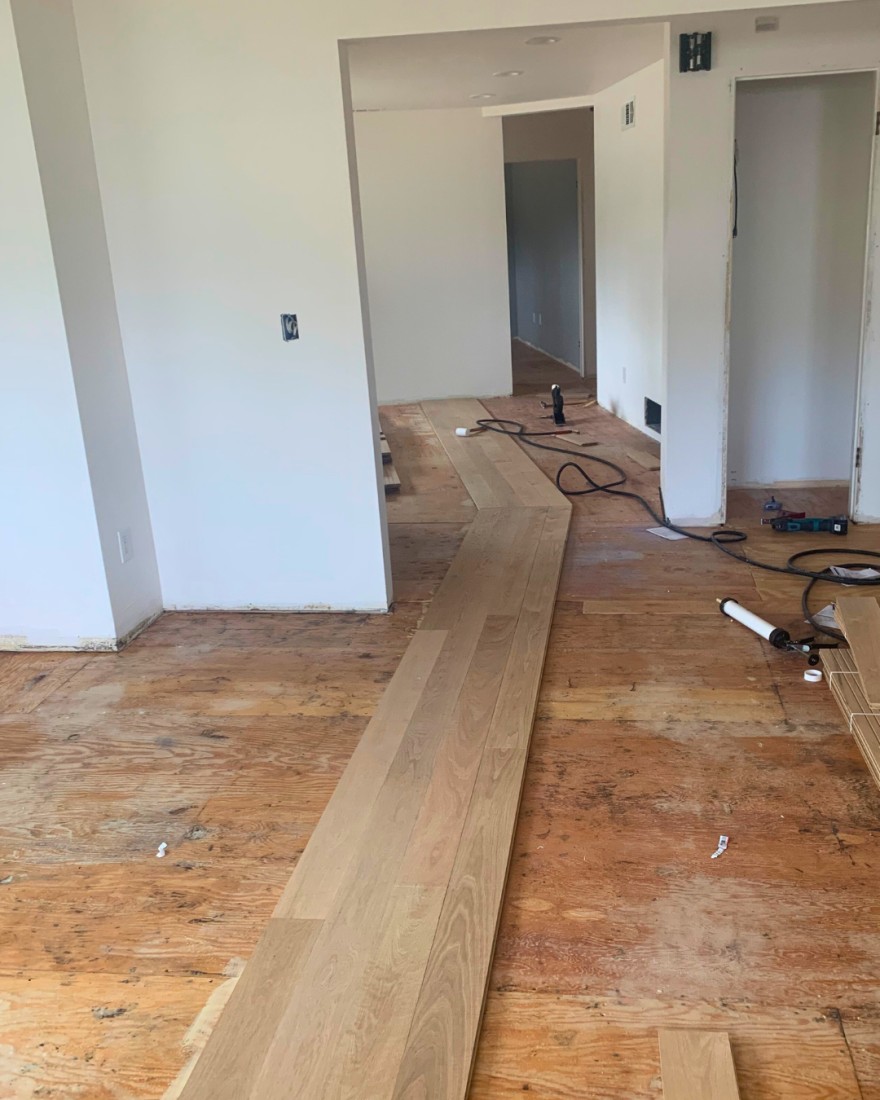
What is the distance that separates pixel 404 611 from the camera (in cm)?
384

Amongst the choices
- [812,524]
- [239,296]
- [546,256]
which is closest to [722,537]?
[812,524]

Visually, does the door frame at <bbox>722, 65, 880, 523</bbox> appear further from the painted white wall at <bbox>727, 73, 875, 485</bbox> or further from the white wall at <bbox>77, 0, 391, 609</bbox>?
the white wall at <bbox>77, 0, 391, 609</bbox>

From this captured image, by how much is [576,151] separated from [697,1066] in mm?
9134

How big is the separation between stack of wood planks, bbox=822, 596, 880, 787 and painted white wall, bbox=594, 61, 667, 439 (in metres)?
2.61

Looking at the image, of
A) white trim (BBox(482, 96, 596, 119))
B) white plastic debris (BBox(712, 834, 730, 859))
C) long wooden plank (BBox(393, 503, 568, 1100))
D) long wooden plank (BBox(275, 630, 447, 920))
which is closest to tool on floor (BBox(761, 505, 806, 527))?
long wooden plank (BBox(393, 503, 568, 1100))

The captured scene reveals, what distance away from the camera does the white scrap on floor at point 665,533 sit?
4.57 meters

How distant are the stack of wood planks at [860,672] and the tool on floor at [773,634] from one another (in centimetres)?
7

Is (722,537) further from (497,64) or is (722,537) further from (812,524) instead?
(497,64)

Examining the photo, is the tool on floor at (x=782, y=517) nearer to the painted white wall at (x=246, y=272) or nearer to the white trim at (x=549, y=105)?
the painted white wall at (x=246, y=272)

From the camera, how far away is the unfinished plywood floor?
1732 millimetres

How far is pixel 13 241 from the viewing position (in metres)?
3.25

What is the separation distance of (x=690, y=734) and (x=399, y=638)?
1.23 m

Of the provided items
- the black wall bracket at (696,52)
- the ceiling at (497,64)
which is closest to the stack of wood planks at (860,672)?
the ceiling at (497,64)

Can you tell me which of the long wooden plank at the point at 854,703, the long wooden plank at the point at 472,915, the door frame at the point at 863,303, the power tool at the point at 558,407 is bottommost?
the long wooden plank at the point at 472,915
